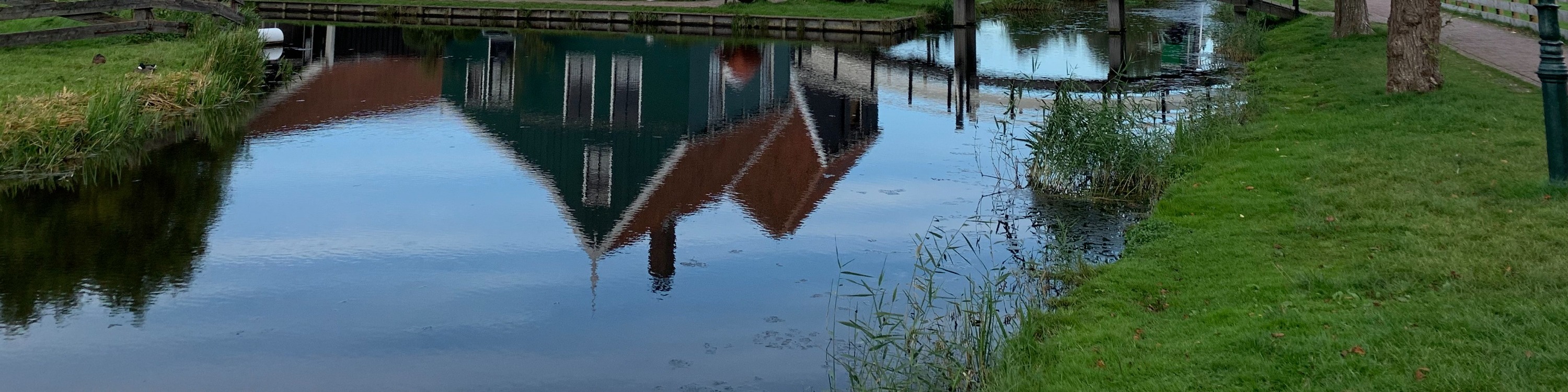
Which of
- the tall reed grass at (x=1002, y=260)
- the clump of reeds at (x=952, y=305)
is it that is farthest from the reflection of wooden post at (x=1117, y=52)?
the clump of reeds at (x=952, y=305)

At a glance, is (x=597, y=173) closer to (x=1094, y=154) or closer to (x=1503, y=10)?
(x=1094, y=154)

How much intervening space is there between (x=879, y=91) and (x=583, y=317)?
1776cm

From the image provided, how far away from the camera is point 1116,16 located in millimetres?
40719

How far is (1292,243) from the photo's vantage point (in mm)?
10422

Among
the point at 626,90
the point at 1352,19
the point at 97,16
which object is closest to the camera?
the point at 97,16

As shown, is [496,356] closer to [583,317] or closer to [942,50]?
[583,317]

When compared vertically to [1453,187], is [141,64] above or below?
above

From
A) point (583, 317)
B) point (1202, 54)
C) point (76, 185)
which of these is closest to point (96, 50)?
point (76, 185)

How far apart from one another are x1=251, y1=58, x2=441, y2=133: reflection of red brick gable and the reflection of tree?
17.3ft

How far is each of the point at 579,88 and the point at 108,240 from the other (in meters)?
14.5

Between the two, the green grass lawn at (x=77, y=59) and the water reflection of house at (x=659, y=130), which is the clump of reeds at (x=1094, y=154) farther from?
the green grass lawn at (x=77, y=59)

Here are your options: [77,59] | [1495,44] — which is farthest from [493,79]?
[1495,44]

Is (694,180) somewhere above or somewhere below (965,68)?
below

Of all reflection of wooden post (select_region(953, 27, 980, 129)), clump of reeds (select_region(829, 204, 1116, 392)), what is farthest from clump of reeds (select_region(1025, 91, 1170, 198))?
reflection of wooden post (select_region(953, 27, 980, 129))
